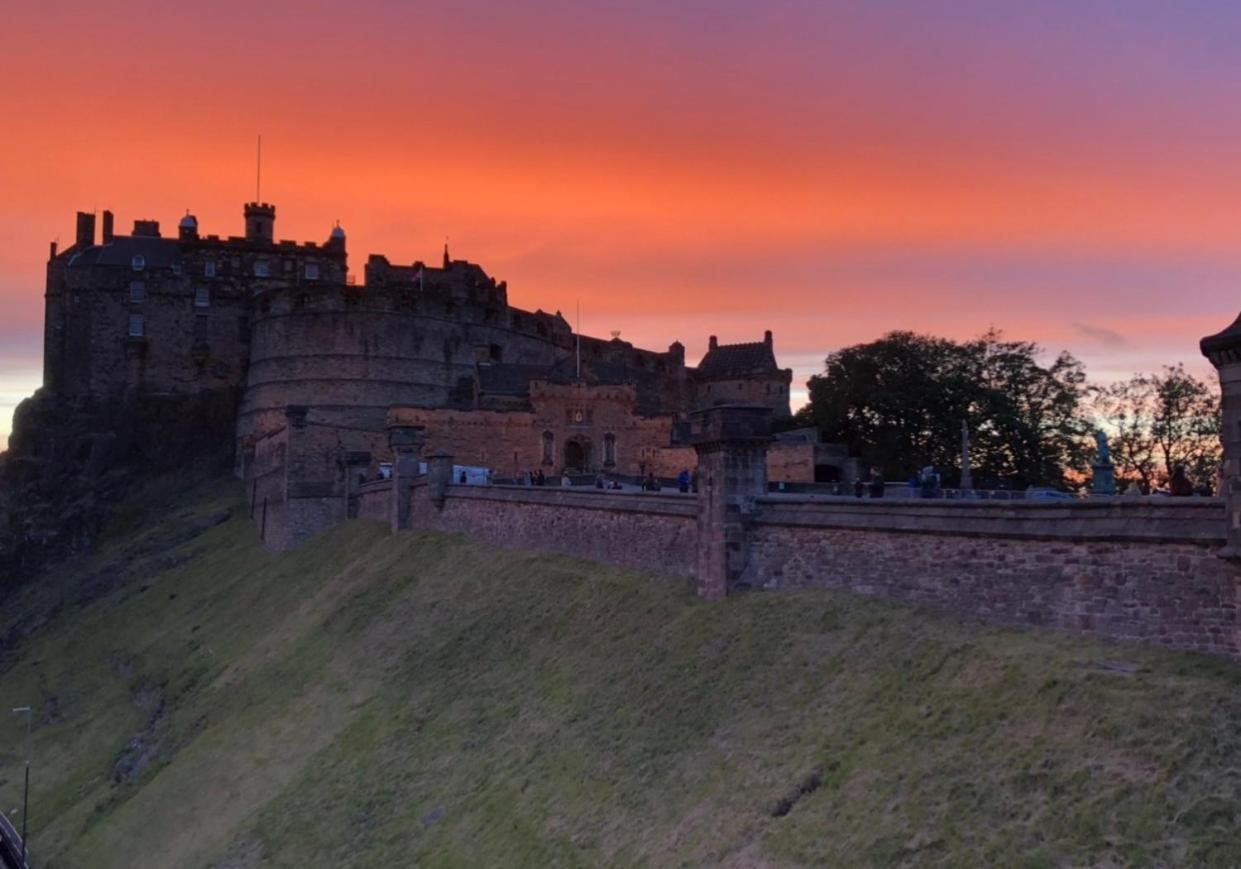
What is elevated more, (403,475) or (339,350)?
(339,350)

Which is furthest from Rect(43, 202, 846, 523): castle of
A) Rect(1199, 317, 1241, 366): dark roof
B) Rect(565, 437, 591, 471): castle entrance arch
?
Rect(1199, 317, 1241, 366): dark roof

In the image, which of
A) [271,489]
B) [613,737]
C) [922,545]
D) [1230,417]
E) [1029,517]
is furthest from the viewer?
[271,489]

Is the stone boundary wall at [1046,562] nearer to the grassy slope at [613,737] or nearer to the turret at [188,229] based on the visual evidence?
the grassy slope at [613,737]

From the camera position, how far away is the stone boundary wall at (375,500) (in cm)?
4706

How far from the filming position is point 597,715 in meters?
21.2

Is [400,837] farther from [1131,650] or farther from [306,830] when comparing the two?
[1131,650]

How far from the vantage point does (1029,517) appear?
16.6 meters

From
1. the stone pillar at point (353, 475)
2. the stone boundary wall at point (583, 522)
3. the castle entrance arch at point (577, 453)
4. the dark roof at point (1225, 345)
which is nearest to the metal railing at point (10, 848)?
the stone boundary wall at point (583, 522)

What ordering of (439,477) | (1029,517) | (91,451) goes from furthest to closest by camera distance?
(91,451)
(439,477)
(1029,517)

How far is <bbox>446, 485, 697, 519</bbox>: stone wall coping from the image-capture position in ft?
83.6

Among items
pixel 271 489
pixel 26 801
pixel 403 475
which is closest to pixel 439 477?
pixel 403 475

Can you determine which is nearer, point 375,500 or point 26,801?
point 26,801

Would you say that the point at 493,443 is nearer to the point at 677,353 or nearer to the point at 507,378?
the point at 507,378

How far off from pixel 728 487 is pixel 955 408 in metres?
36.7
